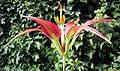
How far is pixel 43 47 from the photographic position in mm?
2615

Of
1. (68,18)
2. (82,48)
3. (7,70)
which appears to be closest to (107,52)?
(82,48)

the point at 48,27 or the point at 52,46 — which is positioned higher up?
the point at 48,27

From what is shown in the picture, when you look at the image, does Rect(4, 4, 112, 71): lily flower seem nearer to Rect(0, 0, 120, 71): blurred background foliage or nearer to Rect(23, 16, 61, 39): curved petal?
Rect(23, 16, 61, 39): curved petal

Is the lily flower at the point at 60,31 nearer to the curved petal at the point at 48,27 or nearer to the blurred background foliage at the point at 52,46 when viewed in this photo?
the curved petal at the point at 48,27

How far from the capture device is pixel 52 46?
258cm

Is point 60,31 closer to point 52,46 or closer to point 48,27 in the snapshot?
point 48,27

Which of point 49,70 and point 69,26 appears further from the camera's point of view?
point 49,70

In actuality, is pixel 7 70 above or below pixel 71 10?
below

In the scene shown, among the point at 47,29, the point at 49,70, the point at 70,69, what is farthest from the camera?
the point at 49,70

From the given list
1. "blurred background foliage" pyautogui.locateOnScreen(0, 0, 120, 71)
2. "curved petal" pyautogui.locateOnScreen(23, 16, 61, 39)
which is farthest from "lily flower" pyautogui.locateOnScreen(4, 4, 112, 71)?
"blurred background foliage" pyautogui.locateOnScreen(0, 0, 120, 71)

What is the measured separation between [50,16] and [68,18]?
18 centimetres

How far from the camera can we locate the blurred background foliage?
2.44 meters

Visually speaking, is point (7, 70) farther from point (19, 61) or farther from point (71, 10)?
point (71, 10)

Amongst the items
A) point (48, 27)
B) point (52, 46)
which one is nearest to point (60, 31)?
point (48, 27)
